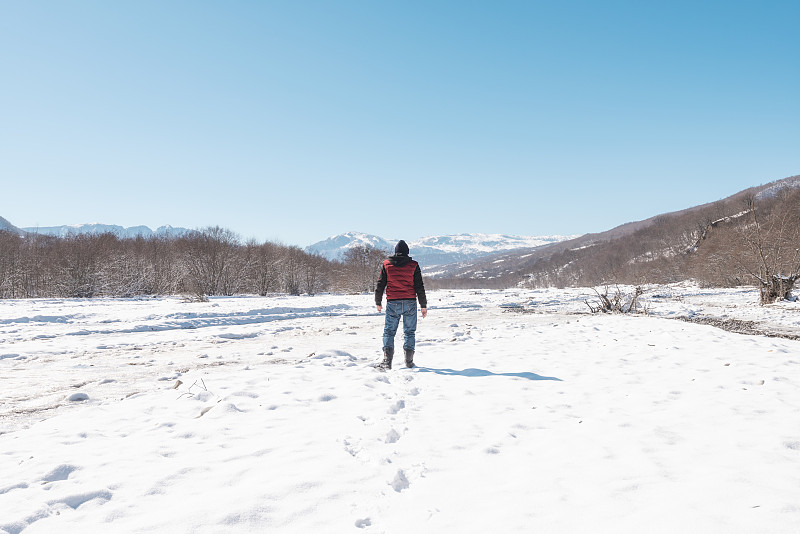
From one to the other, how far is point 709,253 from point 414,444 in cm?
5023

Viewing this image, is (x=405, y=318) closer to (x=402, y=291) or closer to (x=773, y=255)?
(x=402, y=291)

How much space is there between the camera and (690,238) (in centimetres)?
11981

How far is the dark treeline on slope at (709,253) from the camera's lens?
21406 mm

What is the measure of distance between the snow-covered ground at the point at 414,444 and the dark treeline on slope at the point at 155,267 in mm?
29227

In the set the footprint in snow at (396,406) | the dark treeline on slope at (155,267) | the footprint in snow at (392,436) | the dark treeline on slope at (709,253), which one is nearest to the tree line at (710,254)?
the dark treeline on slope at (709,253)

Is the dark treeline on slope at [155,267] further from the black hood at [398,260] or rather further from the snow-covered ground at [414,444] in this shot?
the snow-covered ground at [414,444]

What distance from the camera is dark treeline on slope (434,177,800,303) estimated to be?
21406 mm

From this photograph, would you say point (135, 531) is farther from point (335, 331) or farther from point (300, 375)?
point (335, 331)

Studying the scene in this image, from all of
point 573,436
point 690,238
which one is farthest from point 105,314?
point 690,238

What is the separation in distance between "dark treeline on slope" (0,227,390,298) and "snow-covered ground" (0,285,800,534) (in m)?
29.2

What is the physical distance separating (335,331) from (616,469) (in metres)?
12.8

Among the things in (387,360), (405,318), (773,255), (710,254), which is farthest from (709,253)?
(387,360)

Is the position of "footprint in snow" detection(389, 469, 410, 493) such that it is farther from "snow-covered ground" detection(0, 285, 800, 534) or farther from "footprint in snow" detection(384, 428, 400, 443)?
"footprint in snow" detection(384, 428, 400, 443)

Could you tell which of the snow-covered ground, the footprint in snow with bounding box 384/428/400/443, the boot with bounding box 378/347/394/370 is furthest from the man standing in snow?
the footprint in snow with bounding box 384/428/400/443
